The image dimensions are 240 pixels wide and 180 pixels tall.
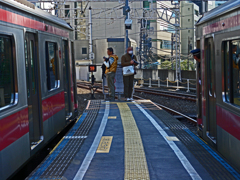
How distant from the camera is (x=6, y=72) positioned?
451 cm

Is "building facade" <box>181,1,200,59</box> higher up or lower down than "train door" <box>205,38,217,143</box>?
higher up

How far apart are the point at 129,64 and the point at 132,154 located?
6661mm

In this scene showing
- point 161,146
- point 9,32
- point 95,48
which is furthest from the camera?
point 95,48

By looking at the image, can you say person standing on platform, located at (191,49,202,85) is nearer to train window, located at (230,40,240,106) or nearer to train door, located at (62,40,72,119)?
train window, located at (230,40,240,106)

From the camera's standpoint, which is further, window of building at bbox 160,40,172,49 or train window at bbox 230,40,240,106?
window of building at bbox 160,40,172,49

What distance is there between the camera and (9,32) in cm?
459

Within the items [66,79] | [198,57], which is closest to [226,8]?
[198,57]

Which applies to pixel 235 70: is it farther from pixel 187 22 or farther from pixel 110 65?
pixel 187 22

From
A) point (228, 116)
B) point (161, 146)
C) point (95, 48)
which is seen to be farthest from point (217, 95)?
point (95, 48)

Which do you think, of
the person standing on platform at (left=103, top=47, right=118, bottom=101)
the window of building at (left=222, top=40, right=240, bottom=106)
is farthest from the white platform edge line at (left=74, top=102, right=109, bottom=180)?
the person standing on platform at (left=103, top=47, right=118, bottom=101)

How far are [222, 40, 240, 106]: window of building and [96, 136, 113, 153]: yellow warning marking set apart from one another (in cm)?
213

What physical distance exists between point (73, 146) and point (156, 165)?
5.75 feet

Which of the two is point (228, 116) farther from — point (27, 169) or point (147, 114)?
point (147, 114)

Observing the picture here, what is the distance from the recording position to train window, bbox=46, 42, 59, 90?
6.77 metres
